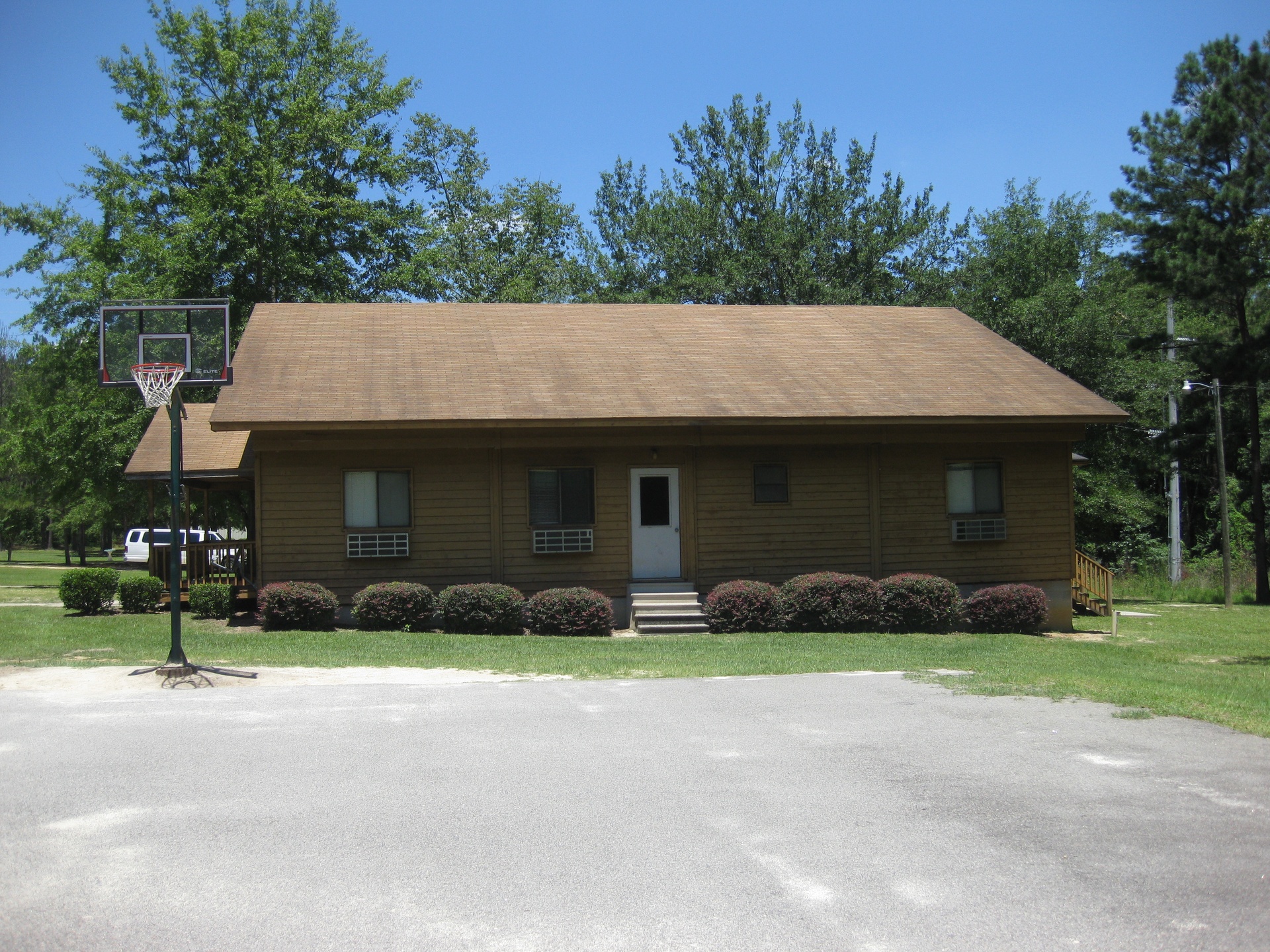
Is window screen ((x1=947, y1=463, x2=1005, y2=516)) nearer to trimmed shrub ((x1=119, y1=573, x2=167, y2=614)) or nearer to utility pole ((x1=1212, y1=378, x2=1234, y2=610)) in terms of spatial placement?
utility pole ((x1=1212, y1=378, x2=1234, y2=610))

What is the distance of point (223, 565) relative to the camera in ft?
66.2

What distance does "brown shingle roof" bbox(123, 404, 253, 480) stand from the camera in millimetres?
18828

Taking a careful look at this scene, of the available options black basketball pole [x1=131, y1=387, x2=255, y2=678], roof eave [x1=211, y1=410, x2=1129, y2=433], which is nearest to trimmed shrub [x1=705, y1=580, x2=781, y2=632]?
roof eave [x1=211, y1=410, x2=1129, y2=433]

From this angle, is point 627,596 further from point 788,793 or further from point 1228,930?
point 1228,930

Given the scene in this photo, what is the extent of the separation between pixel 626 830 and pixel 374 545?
11.8m

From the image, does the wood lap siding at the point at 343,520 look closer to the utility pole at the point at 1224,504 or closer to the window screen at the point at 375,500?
the window screen at the point at 375,500

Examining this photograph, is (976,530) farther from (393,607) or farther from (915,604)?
(393,607)

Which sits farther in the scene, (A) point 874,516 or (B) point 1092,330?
(B) point 1092,330

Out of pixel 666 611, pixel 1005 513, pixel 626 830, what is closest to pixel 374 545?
pixel 666 611

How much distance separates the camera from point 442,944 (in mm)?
4605

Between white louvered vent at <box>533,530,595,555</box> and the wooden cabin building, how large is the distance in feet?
0.11

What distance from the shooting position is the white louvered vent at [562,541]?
1772 centimetres

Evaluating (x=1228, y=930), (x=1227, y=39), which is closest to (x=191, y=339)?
(x=1228, y=930)

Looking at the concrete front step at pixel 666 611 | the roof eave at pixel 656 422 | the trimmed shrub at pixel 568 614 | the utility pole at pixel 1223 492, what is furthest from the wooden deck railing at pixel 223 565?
the utility pole at pixel 1223 492
